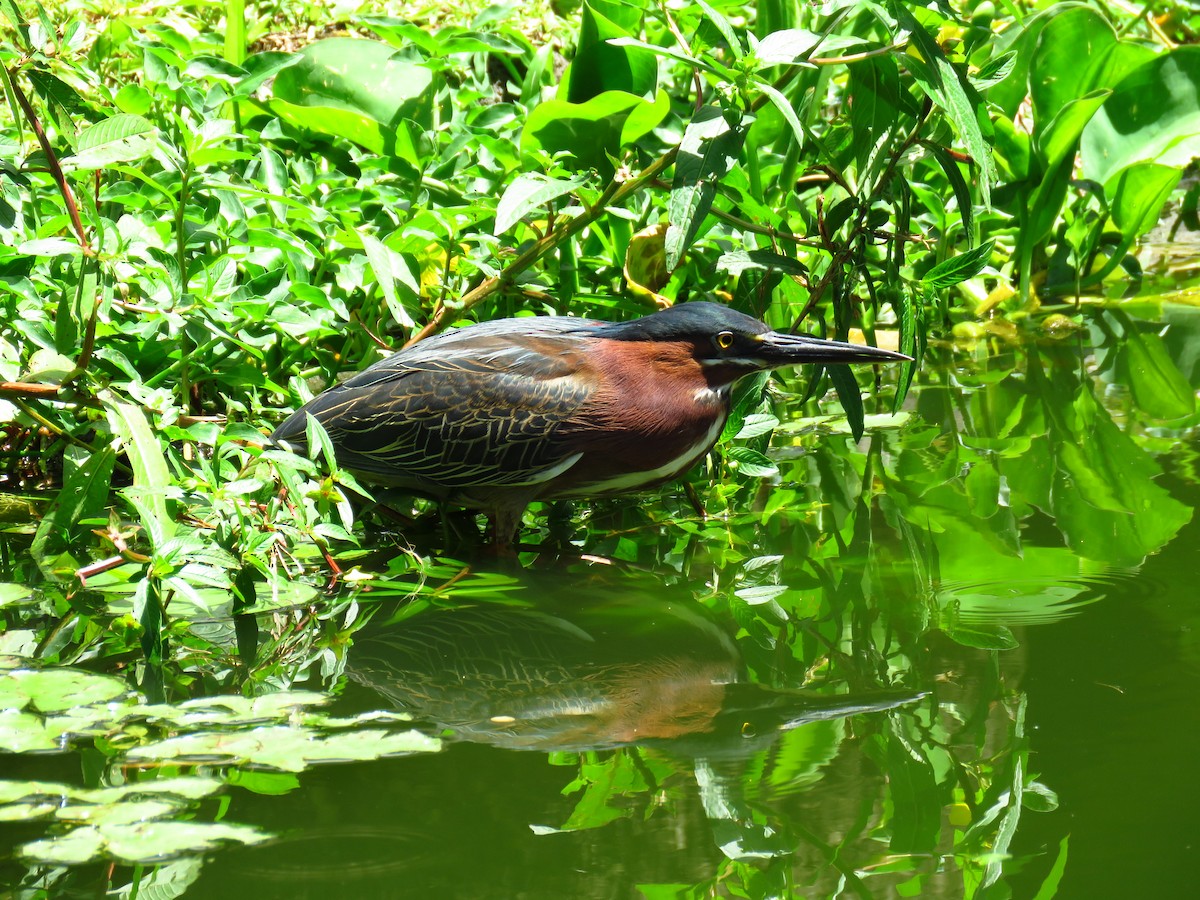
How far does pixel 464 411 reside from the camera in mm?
3459

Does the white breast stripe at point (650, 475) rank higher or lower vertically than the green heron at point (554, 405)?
lower

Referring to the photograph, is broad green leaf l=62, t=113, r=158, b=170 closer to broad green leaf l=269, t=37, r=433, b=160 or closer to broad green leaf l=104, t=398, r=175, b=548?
broad green leaf l=104, t=398, r=175, b=548

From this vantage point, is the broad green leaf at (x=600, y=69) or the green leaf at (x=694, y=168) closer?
the green leaf at (x=694, y=168)

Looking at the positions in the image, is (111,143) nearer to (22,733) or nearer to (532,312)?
(22,733)

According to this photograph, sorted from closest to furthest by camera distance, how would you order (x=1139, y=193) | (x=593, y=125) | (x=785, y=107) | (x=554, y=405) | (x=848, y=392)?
(x=785, y=107) → (x=554, y=405) → (x=848, y=392) → (x=593, y=125) → (x=1139, y=193)

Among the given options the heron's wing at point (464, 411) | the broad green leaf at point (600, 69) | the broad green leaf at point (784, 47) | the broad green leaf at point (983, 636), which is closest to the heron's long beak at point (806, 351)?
the heron's wing at point (464, 411)

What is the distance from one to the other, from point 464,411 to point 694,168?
3.20 ft

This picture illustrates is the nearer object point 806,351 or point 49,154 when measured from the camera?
point 49,154

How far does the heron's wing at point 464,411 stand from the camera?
340cm

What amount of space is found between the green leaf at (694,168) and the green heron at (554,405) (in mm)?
488

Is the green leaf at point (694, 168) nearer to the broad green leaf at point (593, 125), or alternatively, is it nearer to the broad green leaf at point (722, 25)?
the broad green leaf at point (722, 25)

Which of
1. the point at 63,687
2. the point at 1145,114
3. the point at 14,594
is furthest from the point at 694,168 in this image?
the point at 1145,114

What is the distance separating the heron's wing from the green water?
34 centimetres

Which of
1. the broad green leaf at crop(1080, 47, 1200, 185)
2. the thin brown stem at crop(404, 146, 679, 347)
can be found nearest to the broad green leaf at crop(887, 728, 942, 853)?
the thin brown stem at crop(404, 146, 679, 347)
